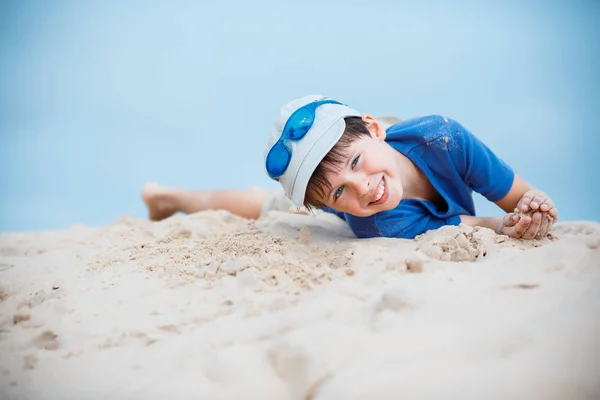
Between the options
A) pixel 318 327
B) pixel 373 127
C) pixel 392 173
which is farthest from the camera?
pixel 373 127

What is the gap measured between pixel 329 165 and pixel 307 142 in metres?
0.09

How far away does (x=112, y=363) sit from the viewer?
90 cm

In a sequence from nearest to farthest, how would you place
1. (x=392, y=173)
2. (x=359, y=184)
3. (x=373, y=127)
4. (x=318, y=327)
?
(x=318, y=327)
(x=359, y=184)
(x=392, y=173)
(x=373, y=127)

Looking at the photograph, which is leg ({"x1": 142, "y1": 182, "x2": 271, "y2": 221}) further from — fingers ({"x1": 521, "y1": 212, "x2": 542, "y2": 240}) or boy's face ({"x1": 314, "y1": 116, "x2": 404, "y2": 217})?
fingers ({"x1": 521, "y1": 212, "x2": 542, "y2": 240})

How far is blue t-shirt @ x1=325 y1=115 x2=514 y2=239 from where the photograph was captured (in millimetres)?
1775

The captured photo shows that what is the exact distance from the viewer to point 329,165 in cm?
156

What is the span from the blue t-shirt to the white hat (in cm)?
29

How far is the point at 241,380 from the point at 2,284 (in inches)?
35.1

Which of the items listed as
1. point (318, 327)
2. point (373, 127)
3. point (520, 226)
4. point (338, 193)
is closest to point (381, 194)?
point (338, 193)

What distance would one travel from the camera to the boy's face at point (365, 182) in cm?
156

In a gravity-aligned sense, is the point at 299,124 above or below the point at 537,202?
above

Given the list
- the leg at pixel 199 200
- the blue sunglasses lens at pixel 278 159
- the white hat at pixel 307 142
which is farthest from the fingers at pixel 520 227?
the leg at pixel 199 200

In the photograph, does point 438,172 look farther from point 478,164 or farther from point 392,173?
point 392,173

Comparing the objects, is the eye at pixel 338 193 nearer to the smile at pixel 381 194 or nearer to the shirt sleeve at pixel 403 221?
Answer: the smile at pixel 381 194
